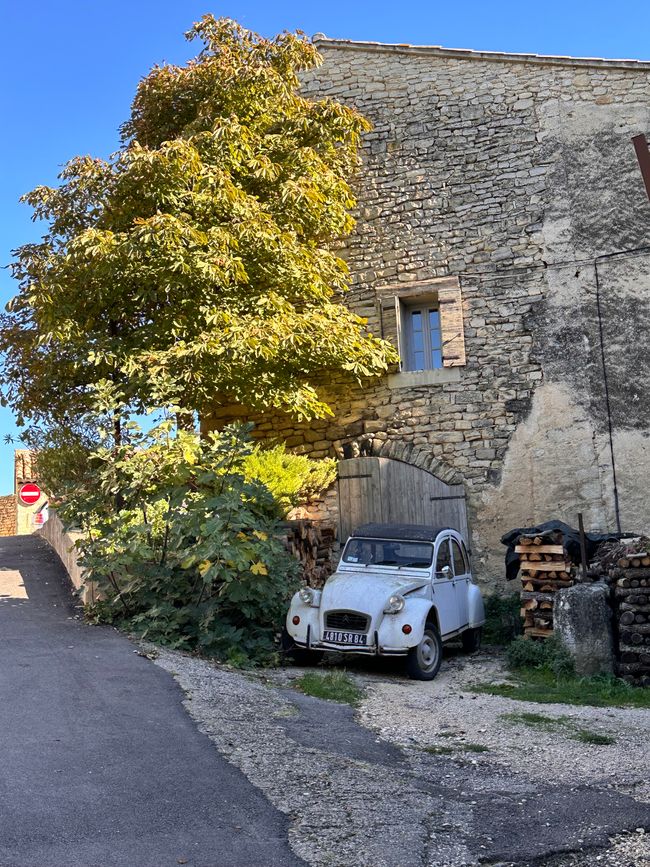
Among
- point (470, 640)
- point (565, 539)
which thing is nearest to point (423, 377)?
point (565, 539)

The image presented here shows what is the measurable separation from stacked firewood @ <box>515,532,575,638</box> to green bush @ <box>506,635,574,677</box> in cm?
24

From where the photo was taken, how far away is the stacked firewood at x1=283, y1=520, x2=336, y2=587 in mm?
12258

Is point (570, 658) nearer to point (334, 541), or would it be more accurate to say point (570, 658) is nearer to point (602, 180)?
point (334, 541)

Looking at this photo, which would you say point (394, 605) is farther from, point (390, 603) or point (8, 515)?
point (8, 515)

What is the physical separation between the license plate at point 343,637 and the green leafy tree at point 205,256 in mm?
3633

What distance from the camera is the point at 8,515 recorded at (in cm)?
2520

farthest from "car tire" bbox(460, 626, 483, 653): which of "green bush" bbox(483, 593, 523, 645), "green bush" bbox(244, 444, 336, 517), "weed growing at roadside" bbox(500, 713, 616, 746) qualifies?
"weed growing at roadside" bbox(500, 713, 616, 746)

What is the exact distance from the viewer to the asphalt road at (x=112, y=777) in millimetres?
4273

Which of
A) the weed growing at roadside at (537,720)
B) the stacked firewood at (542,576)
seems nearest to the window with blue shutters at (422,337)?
the stacked firewood at (542,576)

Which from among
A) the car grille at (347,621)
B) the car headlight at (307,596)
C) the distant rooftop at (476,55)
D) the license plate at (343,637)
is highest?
A: the distant rooftop at (476,55)

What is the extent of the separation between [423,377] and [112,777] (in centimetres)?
936

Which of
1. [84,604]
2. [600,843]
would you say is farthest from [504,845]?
[84,604]

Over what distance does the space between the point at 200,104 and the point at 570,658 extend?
30.7 ft

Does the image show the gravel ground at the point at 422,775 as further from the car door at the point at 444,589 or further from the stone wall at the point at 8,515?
the stone wall at the point at 8,515
